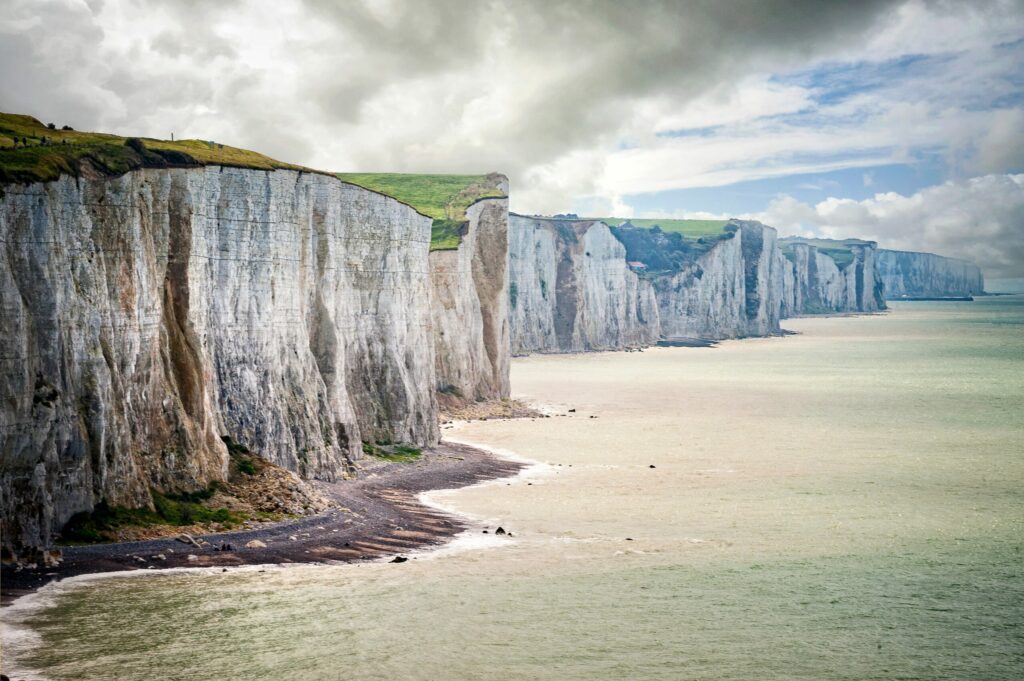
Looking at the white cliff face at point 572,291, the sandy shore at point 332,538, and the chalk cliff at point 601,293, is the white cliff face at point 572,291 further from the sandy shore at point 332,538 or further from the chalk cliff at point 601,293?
the sandy shore at point 332,538

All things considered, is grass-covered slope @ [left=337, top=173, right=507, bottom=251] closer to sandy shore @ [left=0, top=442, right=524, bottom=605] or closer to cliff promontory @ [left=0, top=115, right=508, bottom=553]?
cliff promontory @ [left=0, top=115, right=508, bottom=553]

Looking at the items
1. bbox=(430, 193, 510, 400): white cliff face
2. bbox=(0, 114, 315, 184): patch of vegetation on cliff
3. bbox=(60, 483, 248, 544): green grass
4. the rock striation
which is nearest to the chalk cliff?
bbox=(430, 193, 510, 400): white cliff face

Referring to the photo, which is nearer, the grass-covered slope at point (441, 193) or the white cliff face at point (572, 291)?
the grass-covered slope at point (441, 193)

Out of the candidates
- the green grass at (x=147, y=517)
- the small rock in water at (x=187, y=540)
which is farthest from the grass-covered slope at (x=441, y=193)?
the small rock in water at (x=187, y=540)

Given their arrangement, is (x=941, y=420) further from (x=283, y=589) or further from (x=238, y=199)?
(x=283, y=589)

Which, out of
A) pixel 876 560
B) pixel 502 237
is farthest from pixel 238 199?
pixel 502 237
